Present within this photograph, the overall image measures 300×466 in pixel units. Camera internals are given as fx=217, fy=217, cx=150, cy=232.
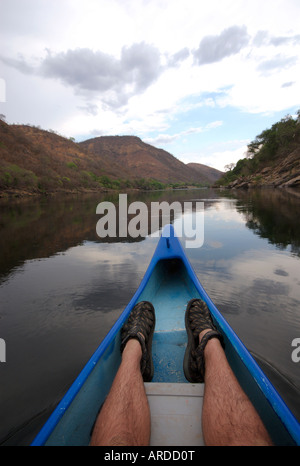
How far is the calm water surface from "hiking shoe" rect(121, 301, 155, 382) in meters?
0.75

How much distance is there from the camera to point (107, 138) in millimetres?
194875

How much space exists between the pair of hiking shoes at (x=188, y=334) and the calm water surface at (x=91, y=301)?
76 centimetres

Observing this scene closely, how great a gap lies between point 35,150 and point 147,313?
64.8 meters

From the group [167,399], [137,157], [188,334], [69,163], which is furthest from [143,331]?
[137,157]

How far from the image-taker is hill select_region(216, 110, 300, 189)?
39.2 m

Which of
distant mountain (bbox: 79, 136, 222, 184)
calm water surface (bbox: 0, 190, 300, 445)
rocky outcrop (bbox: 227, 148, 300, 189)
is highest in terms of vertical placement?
distant mountain (bbox: 79, 136, 222, 184)

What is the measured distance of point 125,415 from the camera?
1218 mm

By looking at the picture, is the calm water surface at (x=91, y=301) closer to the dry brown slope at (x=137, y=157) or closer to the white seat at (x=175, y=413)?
the white seat at (x=175, y=413)

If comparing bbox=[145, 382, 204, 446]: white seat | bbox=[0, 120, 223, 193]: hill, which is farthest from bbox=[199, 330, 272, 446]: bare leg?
bbox=[0, 120, 223, 193]: hill

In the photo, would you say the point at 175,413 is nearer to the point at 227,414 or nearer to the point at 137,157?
the point at 227,414

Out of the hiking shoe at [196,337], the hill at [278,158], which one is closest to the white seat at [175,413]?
the hiking shoe at [196,337]

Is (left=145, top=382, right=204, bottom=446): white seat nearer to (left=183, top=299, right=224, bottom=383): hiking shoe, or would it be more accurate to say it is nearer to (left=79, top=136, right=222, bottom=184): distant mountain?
(left=183, top=299, right=224, bottom=383): hiking shoe

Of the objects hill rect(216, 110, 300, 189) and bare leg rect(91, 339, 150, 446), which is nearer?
bare leg rect(91, 339, 150, 446)

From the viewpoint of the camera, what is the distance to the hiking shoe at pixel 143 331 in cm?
173
